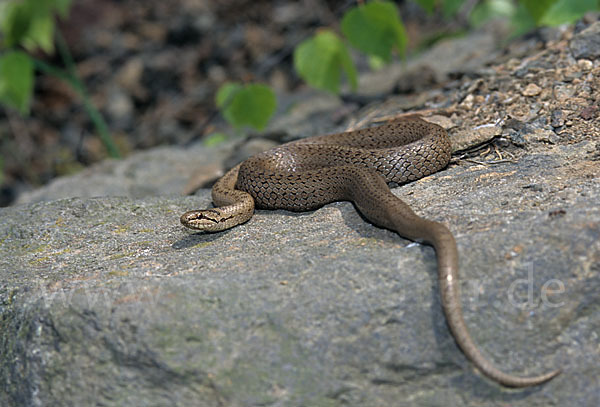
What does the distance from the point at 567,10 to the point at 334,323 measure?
5305mm

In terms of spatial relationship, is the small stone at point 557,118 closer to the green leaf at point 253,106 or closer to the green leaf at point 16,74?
the green leaf at point 253,106

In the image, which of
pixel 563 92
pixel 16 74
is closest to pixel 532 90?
pixel 563 92

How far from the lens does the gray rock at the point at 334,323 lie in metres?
3.76

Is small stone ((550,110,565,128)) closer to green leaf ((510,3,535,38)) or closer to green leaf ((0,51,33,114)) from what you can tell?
Result: green leaf ((510,3,535,38))

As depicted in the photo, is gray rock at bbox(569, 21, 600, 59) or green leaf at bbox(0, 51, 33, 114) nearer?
gray rock at bbox(569, 21, 600, 59)

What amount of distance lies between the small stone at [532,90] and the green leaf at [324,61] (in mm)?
2132

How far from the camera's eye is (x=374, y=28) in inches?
285

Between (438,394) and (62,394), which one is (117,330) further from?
(438,394)

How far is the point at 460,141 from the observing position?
19.5ft

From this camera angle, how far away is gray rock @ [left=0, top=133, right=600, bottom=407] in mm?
3764

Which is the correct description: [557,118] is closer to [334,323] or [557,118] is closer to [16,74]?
[334,323]

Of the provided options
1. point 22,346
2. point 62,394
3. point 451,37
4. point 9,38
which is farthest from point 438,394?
point 451,37

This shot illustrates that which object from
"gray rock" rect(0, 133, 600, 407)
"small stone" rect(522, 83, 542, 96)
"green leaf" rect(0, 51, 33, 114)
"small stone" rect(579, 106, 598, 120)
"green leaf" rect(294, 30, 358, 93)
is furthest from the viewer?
"green leaf" rect(0, 51, 33, 114)

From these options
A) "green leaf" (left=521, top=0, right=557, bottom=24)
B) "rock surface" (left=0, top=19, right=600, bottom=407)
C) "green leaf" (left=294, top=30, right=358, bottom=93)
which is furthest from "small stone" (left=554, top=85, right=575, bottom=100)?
"green leaf" (left=294, top=30, right=358, bottom=93)
